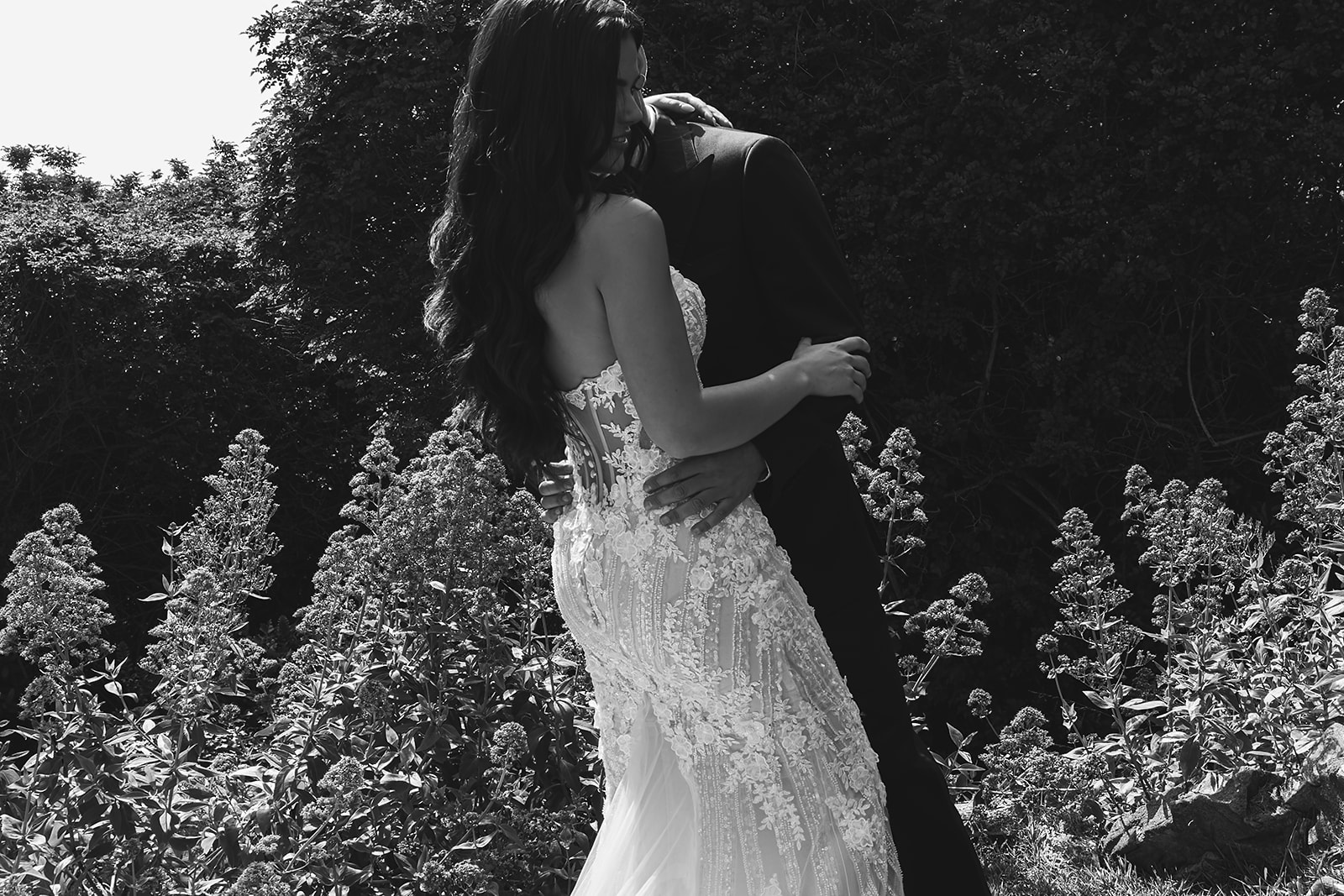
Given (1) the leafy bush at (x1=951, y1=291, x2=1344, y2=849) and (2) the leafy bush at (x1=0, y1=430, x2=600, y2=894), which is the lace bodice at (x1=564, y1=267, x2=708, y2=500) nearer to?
(2) the leafy bush at (x1=0, y1=430, x2=600, y2=894)

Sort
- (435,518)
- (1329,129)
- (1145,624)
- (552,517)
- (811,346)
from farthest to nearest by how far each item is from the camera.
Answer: (1145,624), (1329,129), (435,518), (552,517), (811,346)

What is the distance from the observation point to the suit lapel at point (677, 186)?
7.73ft

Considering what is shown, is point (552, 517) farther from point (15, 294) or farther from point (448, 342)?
point (15, 294)

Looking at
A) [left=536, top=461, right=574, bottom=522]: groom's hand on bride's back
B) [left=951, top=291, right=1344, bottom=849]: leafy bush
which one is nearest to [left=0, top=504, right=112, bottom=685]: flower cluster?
[left=536, top=461, right=574, bottom=522]: groom's hand on bride's back

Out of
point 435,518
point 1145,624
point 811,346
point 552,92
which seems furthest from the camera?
point 1145,624

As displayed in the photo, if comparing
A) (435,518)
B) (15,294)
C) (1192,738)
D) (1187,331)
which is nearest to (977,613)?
(1187,331)

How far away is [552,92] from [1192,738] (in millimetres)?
2401

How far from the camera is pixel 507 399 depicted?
7.68 feet

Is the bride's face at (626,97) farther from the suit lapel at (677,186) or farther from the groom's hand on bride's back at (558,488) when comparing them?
the groom's hand on bride's back at (558,488)

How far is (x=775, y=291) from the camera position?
2348 millimetres

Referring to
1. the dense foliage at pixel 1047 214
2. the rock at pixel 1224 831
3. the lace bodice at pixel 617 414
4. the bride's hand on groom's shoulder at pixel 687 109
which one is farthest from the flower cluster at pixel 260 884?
the dense foliage at pixel 1047 214

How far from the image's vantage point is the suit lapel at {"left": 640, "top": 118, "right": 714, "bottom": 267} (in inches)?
92.7

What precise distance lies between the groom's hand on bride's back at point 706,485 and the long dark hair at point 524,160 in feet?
0.83

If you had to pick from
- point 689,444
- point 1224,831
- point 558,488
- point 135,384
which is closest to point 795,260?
point 689,444
